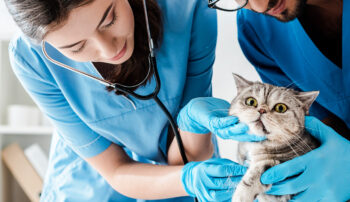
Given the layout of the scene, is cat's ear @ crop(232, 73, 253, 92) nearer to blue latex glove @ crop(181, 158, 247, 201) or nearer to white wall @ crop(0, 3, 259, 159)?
blue latex glove @ crop(181, 158, 247, 201)

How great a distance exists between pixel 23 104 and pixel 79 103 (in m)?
0.98

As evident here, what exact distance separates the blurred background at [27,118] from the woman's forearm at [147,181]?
587mm

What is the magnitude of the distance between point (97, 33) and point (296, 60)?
1.88 ft

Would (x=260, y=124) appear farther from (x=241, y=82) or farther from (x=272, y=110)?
(x=241, y=82)

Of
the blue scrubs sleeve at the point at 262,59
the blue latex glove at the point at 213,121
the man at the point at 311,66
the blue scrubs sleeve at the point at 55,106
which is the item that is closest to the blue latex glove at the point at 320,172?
the man at the point at 311,66

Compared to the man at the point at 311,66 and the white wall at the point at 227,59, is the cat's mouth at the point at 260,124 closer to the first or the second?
the man at the point at 311,66

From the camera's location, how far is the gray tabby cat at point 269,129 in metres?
0.60

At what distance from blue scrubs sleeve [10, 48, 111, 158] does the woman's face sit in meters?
0.19

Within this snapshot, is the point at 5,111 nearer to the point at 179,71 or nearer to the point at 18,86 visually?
the point at 18,86

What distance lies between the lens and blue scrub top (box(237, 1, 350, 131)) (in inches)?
32.0

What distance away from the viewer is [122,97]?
2.79 feet

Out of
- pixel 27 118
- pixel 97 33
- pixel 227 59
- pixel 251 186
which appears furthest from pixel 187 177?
pixel 27 118

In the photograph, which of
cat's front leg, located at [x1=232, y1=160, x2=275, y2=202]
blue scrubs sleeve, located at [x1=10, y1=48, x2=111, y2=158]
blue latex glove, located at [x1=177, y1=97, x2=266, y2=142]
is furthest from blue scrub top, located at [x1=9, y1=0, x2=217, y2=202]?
cat's front leg, located at [x1=232, y1=160, x2=275, y2=202]

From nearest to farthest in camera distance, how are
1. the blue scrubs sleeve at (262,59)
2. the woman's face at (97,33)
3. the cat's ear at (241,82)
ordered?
the woman's face at (97,33)
the cat's ear at (241,82)
the blue scrubs sleeve at (262,59)
